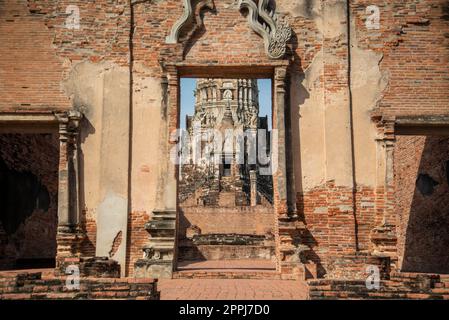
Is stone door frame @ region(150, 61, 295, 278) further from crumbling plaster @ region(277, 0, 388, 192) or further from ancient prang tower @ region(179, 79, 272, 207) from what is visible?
ancient prang tower @ region(179, 79, 272, 207)

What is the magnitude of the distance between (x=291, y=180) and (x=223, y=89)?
52.5 meters

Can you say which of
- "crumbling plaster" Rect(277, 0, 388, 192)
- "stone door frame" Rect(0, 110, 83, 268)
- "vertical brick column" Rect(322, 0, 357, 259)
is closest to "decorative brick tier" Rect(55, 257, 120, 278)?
"stone door frame" Rect(0, 110, 83, 268)

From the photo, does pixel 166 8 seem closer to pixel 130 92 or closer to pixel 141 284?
pixel 130 92

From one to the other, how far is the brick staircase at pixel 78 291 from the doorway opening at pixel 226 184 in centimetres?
597

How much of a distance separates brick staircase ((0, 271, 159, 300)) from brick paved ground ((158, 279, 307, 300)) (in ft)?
4.44

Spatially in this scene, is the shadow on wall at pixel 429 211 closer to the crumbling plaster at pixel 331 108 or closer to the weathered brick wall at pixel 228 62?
the weathered brick wall at pixel 228 62

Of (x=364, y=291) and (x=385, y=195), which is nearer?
(x=364, y=291)

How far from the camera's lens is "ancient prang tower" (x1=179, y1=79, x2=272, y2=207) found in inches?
1601

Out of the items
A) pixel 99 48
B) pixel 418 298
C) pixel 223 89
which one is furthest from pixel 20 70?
pixel 223 89

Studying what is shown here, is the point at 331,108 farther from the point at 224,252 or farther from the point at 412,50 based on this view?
the point at 224,252

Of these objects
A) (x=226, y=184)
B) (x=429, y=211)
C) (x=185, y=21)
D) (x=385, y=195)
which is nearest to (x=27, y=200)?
(x=185, y=21)

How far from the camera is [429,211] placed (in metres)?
15.8

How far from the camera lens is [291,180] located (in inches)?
430

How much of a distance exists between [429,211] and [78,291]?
12.2 metres
